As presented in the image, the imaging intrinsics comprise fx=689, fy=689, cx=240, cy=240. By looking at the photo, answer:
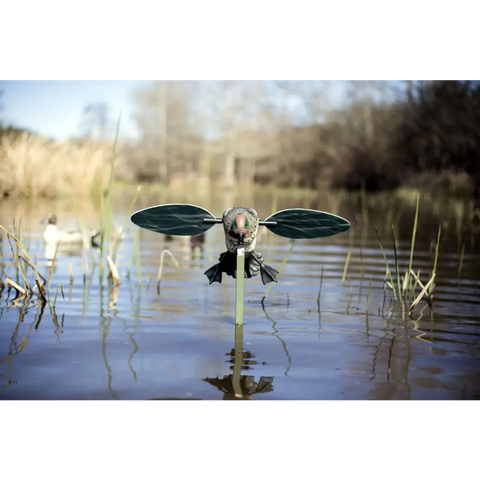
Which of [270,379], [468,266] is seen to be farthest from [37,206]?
[270,379]

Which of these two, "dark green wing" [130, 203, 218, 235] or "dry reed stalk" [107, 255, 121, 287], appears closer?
"dark green wing" [130, 203, 218, 235]

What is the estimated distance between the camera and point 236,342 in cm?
363

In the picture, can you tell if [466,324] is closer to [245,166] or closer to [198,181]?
[198,181]

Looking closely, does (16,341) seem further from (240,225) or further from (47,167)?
(47,167)

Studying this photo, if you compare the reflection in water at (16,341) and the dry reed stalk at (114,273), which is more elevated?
the dry reed stalk at (114,273)

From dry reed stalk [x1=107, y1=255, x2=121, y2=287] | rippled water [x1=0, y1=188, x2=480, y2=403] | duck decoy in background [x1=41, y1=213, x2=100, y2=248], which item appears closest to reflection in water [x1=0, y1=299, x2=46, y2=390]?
rippled water [x1=0, y1=188, x2=480, y2=403]

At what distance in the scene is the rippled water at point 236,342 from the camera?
2877 mm

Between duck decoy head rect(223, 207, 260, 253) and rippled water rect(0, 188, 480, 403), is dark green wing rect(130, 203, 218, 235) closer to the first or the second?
duck decoy head rect(223, 207, 260, 253)

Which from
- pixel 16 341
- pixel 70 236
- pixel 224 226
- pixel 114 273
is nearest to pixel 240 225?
pixel 224 226

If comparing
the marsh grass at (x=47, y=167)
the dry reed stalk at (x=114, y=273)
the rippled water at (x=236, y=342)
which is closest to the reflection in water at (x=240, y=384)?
the rippled water at (x=236, y=342)

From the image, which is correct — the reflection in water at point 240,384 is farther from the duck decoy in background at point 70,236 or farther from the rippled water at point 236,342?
the duck decoy in background at point 70,236

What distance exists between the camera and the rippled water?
2877 mm

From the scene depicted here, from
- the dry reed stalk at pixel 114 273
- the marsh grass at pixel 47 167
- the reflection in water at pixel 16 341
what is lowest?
the reflection in water at pixel 16 341
